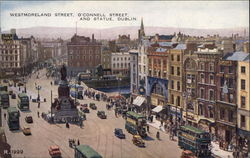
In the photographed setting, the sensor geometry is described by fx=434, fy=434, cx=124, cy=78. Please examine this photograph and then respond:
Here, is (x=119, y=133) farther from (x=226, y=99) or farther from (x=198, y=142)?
(x=226, y=99)

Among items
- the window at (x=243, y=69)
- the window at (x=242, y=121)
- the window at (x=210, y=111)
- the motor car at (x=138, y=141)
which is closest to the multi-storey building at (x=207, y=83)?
the window at (x=210, y=111)

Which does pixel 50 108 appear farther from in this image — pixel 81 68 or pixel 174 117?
pixel 174 117

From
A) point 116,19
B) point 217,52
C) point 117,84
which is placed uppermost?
point 116,19

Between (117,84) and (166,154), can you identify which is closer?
(166,154)

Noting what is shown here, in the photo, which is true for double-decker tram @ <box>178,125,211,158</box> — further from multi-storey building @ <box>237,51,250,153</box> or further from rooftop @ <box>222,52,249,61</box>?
rooftop @ <box>222,52,249,61</box>

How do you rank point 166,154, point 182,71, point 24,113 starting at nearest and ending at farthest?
point 166,154, point 24,113, point 182,71

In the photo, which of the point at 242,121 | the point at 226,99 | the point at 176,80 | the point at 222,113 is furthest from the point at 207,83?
the point at 242,121

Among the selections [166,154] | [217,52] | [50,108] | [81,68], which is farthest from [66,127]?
[217,52]
